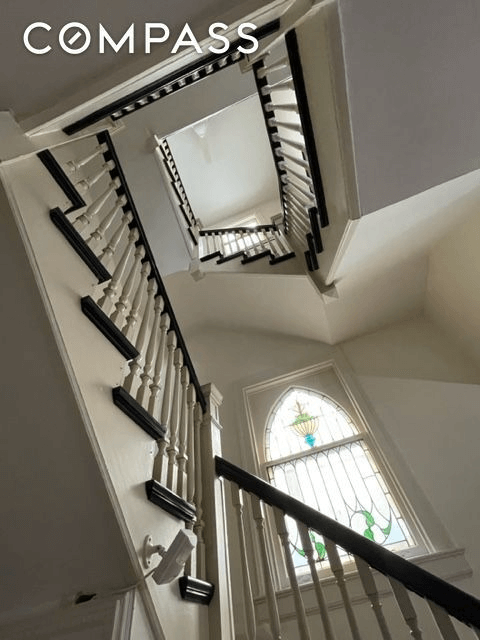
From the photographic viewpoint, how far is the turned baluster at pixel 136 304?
1234 millimetres

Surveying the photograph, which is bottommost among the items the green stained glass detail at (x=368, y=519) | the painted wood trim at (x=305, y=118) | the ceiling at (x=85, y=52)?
the green stained glass detail at (x=368, y=519)

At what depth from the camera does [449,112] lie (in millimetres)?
1662

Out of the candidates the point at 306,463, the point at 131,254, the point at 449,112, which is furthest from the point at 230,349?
the point at 449,112

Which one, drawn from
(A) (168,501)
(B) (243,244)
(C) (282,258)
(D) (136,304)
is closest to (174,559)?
(A) (168,501)

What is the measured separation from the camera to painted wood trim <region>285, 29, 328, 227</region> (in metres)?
1.76

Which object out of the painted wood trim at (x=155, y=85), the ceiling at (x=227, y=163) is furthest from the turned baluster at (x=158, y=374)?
the ceiling at (x=227, y=163)

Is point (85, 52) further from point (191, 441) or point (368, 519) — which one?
point (368, 519)

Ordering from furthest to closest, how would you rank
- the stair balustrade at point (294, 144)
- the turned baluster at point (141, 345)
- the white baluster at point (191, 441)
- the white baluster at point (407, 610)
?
the stair balustrade at point (294, 144) → the white baluster at point (191, 441) → the turned baluster at point (141, 345) → the white baluster at point (407, 610)

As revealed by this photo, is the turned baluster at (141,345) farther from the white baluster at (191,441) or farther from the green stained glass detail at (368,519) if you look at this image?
the green stained glass detail at (368,519)

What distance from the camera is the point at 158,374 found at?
1.33 metres

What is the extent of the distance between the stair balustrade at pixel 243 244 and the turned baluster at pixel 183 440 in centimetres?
213

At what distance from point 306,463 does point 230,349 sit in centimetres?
159

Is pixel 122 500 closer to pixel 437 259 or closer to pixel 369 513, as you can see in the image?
pixel 369 513

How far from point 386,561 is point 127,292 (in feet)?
3.99
